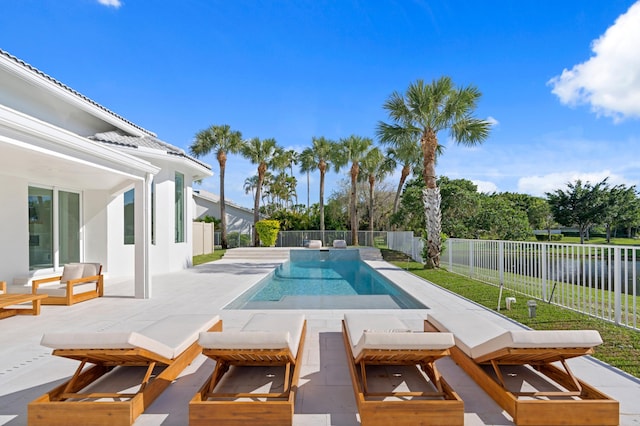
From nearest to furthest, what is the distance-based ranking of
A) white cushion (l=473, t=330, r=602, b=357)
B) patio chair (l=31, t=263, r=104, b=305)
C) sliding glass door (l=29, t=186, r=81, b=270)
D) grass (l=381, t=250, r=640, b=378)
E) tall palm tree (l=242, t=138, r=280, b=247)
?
white cushion (l=473, t=330, r=602, b=357) < grass (l=381, t=250, r=640, b=378) < patio chair (l=31, t=263, r=104, b=305) < sliding glass door (l=29, t=186, r=81, b=270) < tall palm tree (l=242, t=138, r=280, b=247)

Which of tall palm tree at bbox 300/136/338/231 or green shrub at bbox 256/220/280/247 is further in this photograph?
tall palm tree at bbox 300/136/338/231

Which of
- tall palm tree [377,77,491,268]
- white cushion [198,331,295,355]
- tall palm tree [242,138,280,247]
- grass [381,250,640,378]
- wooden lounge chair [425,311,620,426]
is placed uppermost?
tall palm tree [242,138,280,247]

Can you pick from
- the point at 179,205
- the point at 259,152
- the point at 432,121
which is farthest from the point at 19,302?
the point at 259,152

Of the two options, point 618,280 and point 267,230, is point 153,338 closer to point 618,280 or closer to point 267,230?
point 618,280

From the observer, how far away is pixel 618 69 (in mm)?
11328

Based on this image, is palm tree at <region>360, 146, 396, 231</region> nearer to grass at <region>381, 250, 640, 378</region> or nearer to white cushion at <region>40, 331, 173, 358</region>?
grass at <region>381, 250, 640, 378</region>

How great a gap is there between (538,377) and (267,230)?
A: 20.6 m

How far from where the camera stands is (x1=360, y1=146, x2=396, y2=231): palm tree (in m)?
24.5

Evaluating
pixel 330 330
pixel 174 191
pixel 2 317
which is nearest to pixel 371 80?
pixel 174 191

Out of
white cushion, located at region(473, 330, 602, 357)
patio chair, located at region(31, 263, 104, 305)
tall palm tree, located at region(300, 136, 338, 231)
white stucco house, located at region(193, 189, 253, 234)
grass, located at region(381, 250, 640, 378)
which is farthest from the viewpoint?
white stucco house, located at region(193, 189, 253, 234)

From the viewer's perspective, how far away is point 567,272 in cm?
657

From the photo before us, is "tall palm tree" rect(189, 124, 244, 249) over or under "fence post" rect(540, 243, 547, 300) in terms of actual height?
over

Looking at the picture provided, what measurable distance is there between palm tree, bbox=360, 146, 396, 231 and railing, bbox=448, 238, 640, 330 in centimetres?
1441

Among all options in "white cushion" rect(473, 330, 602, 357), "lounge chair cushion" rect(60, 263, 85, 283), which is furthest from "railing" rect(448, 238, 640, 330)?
"lounge chair cushion" rect(60, 263, 85, 283)
